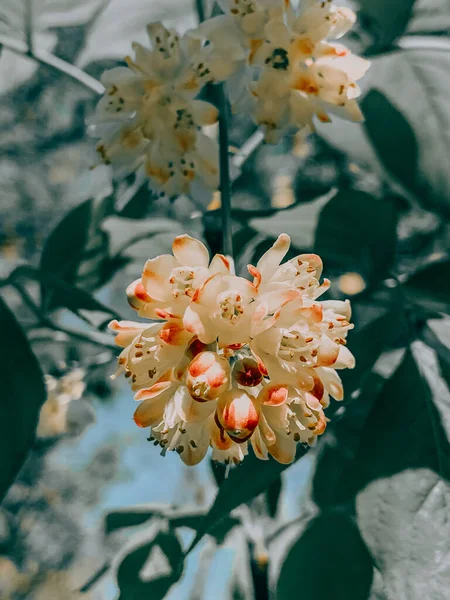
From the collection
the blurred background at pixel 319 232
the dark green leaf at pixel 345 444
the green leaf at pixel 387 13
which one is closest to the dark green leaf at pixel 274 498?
the blurred background at pixel 319 232

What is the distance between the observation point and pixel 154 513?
1.24 metres

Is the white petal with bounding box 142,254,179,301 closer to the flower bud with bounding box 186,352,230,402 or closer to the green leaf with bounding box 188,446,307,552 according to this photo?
the flower bud with bounding box 186,352,230,402

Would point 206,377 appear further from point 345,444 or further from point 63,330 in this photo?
point 63,330

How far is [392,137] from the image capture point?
2.94 ft

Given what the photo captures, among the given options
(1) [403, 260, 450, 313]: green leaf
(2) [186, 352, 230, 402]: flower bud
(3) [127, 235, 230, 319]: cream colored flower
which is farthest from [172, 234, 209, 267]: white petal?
(1) [403, 260, 450, 313]: green leaf

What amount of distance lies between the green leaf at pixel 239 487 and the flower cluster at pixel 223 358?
0.07 ft

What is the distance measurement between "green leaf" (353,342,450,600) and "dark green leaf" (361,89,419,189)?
27 centimetres

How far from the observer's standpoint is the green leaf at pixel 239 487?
640mm

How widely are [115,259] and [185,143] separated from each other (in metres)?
0.26

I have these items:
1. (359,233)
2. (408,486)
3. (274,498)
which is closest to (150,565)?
(274,498)

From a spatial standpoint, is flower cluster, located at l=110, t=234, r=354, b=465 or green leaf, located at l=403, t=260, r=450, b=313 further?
green leaf, located at l=403, t=260, r=450, b=313

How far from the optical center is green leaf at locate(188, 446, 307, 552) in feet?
2.10

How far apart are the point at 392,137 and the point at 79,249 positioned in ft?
1.66

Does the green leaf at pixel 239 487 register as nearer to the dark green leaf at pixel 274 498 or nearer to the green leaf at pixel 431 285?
the green leaf at pixel 431 285
